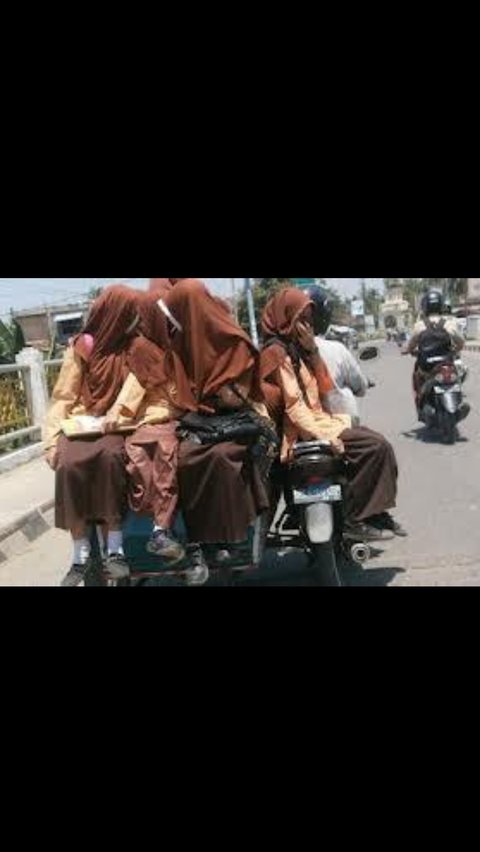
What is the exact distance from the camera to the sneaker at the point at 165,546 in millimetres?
3736

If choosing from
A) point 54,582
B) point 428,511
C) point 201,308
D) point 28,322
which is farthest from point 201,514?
point 28,322

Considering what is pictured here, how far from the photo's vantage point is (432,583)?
4.41 metres

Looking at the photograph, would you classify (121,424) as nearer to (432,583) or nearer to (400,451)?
(432,583)

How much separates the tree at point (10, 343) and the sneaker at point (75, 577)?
23.3 feet

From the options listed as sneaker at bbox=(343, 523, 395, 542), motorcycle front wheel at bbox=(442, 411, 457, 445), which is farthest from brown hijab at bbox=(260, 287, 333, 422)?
motorcycle front wheel at bbox=(442, 411, 457, 445)

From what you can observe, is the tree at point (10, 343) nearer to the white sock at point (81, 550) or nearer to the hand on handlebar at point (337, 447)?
the white sock at point (81, 550)

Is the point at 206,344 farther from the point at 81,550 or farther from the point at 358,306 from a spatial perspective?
the point at 358,306

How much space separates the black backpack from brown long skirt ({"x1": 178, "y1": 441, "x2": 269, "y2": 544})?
4.64 m

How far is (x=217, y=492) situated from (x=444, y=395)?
4.53 metres

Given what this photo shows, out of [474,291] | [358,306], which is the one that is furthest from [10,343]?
[358,306]

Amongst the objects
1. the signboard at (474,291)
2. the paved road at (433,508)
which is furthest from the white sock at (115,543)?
the signboard at (474,291)

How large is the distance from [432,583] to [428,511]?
1449mm

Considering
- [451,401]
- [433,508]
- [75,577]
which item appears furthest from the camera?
[451,401]

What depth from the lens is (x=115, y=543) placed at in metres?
3.92
